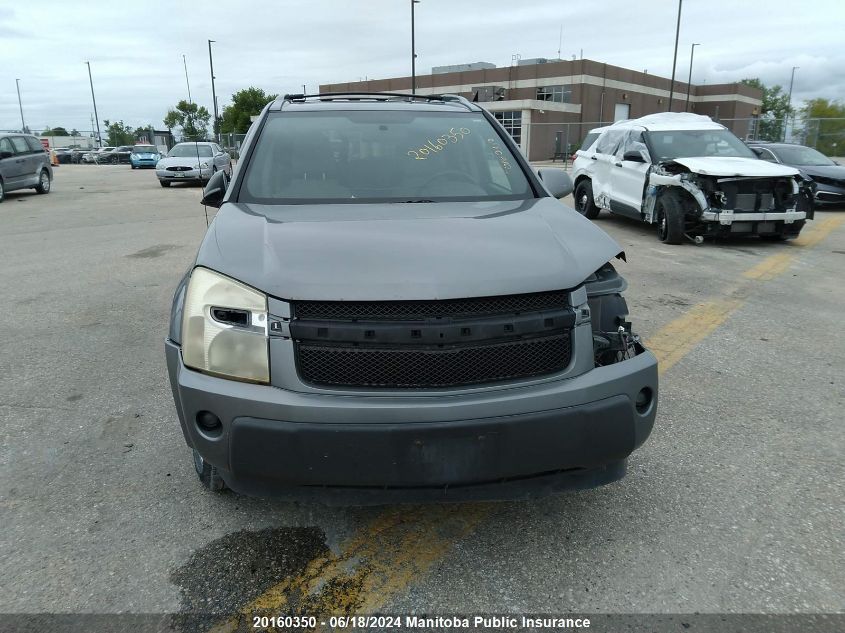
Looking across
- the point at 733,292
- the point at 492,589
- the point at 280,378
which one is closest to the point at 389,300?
the point at 280,378

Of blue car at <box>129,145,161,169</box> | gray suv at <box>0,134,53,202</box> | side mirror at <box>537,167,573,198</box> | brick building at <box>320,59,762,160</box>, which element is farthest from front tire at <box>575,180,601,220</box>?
brick building at <box>320,59,762,160</box>

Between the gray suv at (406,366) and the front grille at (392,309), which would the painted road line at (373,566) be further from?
the front grille at (392,309)

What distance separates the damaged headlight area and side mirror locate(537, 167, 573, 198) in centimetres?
138

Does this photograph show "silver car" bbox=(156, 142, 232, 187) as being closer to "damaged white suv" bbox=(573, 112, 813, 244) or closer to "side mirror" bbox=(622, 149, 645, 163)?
"damaged white suv" bbox=(573, 112, 813, 244)

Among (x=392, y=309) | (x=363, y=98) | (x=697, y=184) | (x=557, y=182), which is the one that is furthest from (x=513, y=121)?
(x=392, y=309)

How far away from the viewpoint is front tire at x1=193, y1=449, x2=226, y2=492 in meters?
2.90

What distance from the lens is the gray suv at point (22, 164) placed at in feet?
A: 55.0

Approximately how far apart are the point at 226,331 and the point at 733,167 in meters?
8.85

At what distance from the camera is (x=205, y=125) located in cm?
7000

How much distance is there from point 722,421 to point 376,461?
245 cm

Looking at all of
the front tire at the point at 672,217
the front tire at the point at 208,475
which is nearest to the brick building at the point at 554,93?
the front tire at the point at 672,217

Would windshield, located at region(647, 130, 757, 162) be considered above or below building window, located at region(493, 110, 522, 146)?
below

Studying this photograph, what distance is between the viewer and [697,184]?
921 centimetres

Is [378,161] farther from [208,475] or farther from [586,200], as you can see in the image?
[586,200]
